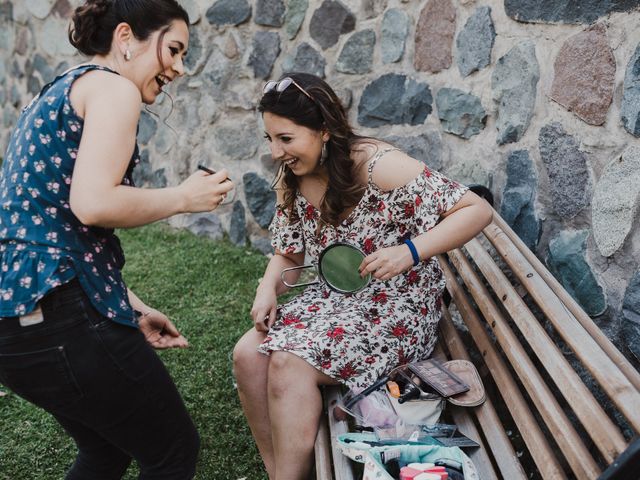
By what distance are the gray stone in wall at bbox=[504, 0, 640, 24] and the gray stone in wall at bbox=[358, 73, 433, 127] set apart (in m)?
0.74

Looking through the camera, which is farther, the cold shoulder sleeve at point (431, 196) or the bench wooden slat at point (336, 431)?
the cold shoulder sleeve at point (431, 196)

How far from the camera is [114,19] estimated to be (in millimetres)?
1667

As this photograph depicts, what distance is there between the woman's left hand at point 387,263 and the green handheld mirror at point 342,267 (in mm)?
111

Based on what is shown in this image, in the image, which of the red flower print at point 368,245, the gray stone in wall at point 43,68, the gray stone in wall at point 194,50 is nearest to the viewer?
the red flower print at point 368,245

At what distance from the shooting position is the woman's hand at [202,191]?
160 cm

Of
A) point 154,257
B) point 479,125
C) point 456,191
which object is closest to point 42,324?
point 456,191

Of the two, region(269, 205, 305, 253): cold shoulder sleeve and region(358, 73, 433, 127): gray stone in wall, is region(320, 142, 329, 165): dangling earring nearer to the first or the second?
region(269, 205, 305, 253): cold shoulder sleeve

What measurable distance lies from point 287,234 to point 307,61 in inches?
74.8

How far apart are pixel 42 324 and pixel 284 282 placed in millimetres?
1197

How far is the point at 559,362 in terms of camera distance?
5.71 ft

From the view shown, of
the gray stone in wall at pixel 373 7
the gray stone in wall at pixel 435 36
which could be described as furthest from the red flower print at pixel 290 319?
the gray stone in wall at pixel 373 7

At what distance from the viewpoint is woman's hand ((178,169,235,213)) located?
5.26 feet

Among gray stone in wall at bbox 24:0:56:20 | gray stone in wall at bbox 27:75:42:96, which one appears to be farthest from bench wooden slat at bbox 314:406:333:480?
gray stone in wall at bbox 27:75:42:96

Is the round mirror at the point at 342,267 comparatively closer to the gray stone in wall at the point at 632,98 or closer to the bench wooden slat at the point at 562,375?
the bench wooden slat at the point at 562,375
